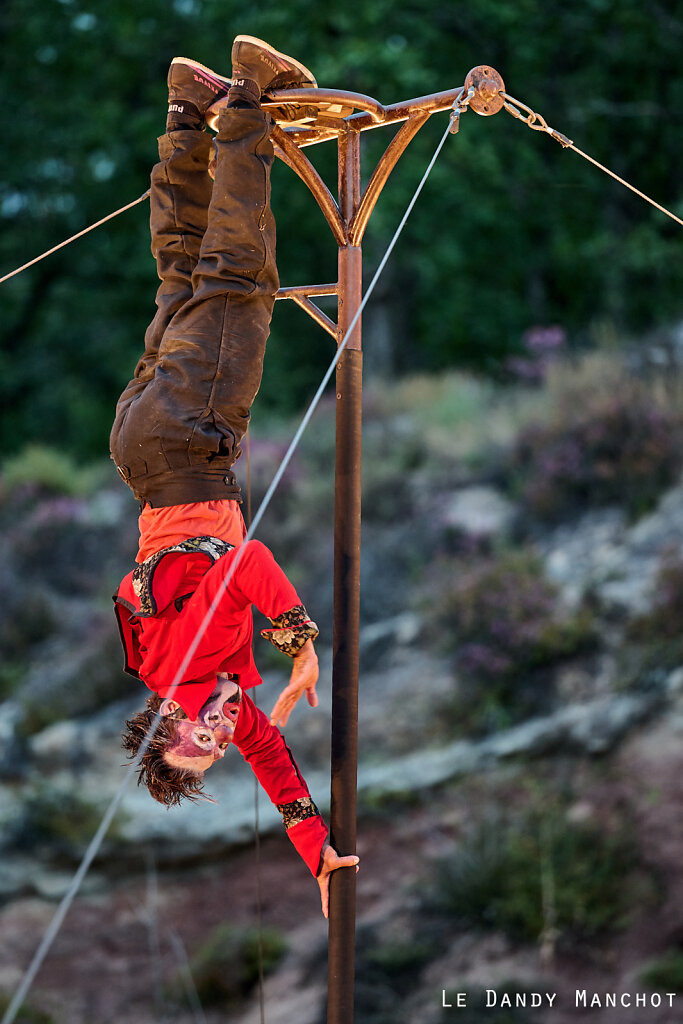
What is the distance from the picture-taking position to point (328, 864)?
3.15m

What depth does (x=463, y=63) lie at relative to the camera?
10.6 m

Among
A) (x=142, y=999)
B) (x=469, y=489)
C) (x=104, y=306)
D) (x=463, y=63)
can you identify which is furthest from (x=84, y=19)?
(x=142, y=999)

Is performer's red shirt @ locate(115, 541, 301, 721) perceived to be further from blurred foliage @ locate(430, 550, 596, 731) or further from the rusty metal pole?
blurred foliage @ locate(430, 550, 596, 731)

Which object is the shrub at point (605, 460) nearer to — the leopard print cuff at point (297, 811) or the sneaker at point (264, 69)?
the leopard print cuff at point (297, 811)

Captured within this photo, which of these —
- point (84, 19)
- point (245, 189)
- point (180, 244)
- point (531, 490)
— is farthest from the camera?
point (84, 19)

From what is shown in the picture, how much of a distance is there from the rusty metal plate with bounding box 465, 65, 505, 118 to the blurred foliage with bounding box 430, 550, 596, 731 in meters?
Result: 4.71

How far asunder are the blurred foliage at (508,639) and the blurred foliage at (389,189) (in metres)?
3.42

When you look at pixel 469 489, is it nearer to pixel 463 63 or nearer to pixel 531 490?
pixel 531 490

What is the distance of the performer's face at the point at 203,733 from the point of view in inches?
115

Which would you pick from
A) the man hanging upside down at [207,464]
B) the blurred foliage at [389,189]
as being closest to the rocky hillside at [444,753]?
the blurred foliage at [389,189]

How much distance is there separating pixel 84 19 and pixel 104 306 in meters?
3.06

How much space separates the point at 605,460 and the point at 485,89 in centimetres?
549

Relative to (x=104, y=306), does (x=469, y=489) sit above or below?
below

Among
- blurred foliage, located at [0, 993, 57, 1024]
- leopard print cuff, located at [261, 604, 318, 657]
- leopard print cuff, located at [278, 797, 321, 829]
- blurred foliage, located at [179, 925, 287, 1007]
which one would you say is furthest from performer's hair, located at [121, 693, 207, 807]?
blurred foliage, located at [0, 993, 57, 1024]
